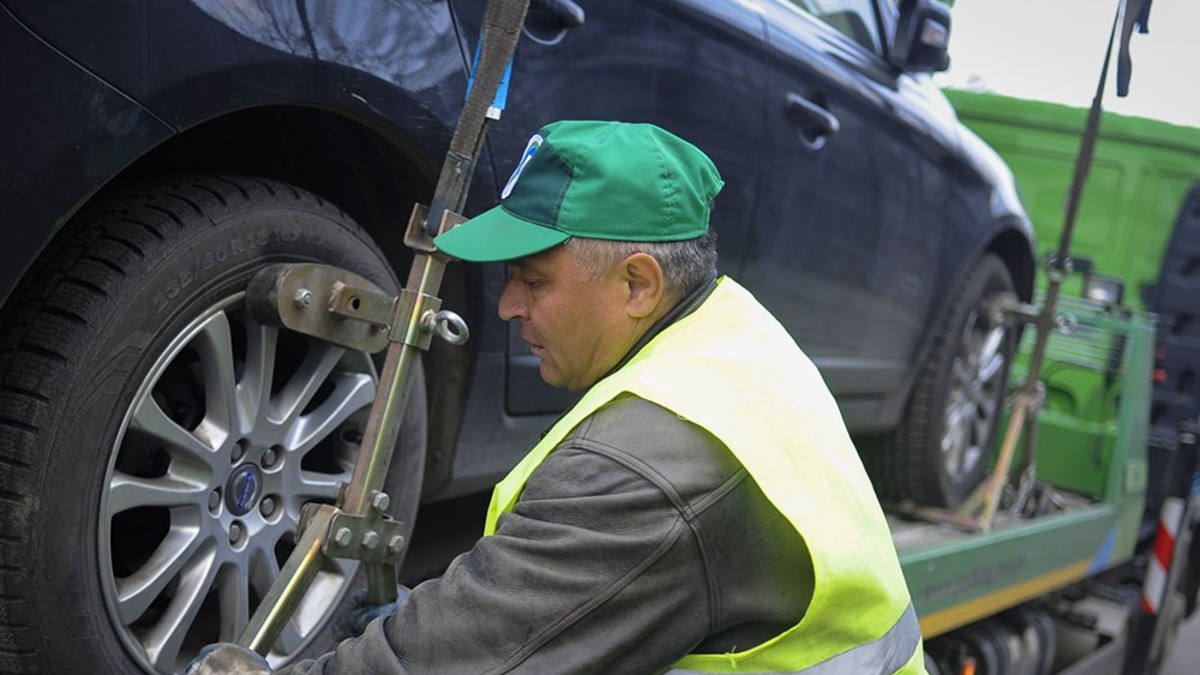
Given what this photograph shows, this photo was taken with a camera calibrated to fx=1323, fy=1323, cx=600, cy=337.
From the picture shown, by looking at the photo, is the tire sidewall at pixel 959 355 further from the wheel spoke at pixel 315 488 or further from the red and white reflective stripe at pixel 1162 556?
the wheel spoke at pixel 315 488

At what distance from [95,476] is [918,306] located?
2.63m

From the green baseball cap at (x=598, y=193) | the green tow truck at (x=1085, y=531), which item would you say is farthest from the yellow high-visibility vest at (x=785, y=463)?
the green tow truck at (x=1085, y=531)

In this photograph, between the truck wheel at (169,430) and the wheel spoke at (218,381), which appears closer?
the truck wheel at (169,430)

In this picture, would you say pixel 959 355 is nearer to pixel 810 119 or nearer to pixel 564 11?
pixel 810 119

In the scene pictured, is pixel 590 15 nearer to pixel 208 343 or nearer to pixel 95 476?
pixel 208 343

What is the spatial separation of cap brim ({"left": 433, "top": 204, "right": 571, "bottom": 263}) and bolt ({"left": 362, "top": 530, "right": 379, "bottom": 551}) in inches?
20.7

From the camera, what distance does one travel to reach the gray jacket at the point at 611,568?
1.31 meters

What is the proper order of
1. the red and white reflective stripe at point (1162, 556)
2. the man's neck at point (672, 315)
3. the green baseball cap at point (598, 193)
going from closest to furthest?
1. the green baseball cap at point (598, 193)
2. the man's neck at point (672, 315)
3. the red and white reflective stripe at point (1162, 556)

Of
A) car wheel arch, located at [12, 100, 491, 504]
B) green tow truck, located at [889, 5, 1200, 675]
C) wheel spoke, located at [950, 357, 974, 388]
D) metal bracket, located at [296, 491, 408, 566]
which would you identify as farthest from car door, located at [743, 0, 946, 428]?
metal bracket, located at [296, 491, 408, 566]

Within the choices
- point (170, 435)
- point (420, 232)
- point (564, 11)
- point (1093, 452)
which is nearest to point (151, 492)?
point (170, 435)

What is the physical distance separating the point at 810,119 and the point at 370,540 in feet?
5.04

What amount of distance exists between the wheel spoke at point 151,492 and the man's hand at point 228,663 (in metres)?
0.29

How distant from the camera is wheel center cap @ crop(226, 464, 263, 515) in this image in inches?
74.1

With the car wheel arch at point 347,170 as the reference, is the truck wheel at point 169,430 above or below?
below
